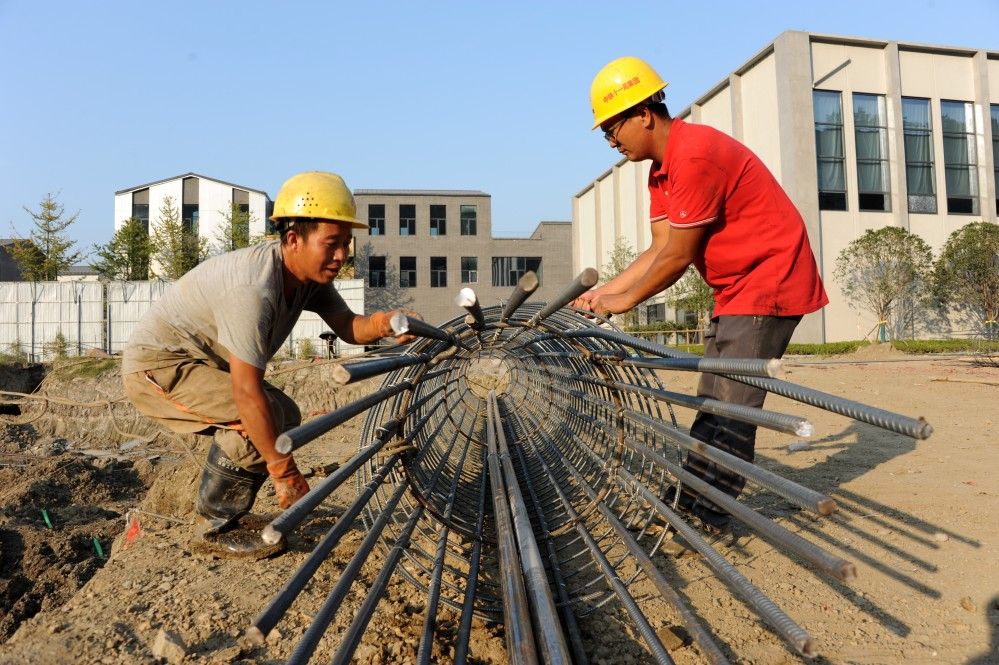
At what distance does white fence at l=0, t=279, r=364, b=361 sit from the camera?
70.8 ft

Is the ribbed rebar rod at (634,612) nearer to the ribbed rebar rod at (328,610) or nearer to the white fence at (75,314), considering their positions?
the ribbed rebar rod at (328,610)

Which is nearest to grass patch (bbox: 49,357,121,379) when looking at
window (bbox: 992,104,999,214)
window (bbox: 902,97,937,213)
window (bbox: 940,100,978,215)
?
window (bbox: 902,97,937,213)

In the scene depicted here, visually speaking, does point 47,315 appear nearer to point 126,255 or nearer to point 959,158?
point 126,255

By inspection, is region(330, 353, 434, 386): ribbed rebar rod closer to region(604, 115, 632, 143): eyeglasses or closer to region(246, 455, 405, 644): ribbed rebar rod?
region(246, 455, 405, 644): ribbed rebar rod

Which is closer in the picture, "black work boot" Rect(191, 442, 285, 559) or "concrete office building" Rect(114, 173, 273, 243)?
"black work boot" Rect(191, 442, 285, 559)

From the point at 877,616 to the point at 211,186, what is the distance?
40141 mm

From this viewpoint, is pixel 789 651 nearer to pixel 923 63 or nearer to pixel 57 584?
pixel 57 584

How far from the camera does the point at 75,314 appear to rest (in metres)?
21.9

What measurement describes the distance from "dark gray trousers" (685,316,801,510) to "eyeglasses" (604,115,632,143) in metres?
1.03

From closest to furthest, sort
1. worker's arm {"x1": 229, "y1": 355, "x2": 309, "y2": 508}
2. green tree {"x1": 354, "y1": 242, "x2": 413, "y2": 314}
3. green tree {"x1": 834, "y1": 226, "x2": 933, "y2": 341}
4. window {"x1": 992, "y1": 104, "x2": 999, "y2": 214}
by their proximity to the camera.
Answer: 1. worker's arm {"x1": 229, "y1": 355, "x2": 309, "y2": 508}
2. green tree {"x1": 834, "y1": 226, "x2": 933, "y2": 341}
3. window {"x1": 992, "y1": 104, "x2": 999, "y2": 214}
4. green tree {"x1": 354, "y1": 242, "x2": 413, "y2": 314}

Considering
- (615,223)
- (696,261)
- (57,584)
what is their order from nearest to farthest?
(696,261), (57,584), (615,223)

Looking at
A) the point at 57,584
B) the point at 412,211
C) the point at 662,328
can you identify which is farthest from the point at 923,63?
the point at 57,584

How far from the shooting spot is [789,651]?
2314 millimetres

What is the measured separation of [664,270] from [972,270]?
25.2 meters
